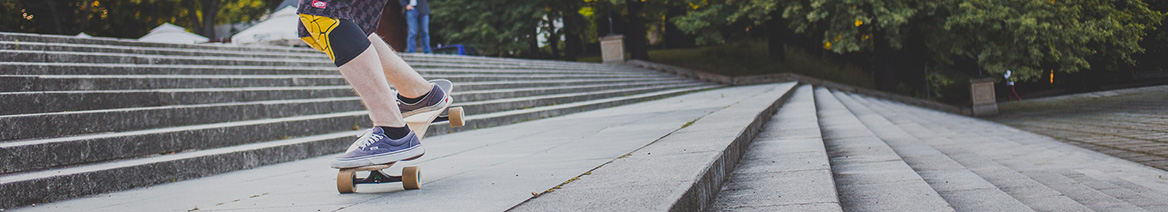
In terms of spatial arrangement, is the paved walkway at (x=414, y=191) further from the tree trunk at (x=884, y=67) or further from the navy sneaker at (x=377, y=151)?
the tree trunk at (x=884, y=67)

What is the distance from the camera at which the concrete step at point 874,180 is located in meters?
3.32

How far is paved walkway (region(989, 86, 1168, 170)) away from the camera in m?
9.93

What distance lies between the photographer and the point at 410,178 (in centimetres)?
298

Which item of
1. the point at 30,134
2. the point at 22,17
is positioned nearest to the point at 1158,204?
the point at 30,134

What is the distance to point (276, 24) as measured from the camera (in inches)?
963

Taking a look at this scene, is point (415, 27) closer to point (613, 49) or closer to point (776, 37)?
point (613, 49)

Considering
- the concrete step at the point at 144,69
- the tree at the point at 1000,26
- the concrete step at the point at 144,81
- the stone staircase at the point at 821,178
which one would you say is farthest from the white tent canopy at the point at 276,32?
the stone staircase at the point at 821,178

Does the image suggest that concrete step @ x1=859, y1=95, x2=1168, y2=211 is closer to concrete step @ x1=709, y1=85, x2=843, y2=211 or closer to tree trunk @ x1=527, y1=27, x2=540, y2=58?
concrete step @ x1=709, y1=85, x2=843, y2=211

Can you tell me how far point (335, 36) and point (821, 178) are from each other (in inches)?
71.5

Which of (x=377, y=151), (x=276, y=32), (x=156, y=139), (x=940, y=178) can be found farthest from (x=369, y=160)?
(x=276, y=32)

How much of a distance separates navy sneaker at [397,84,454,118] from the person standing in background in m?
13.2

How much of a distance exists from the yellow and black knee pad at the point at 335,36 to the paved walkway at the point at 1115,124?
759 centimetres

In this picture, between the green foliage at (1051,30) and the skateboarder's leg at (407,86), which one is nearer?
the skateboarder's leg at (407,86)

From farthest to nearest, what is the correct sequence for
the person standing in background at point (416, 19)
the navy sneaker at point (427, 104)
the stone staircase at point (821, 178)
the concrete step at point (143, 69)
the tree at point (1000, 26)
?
the tree at point (1000, 26)
the person standing in background at point (416, 19)
the concrete step at point (143, 69)
the navy sneaker at point (427, 104)
the stone staircase at point (821, 178)
